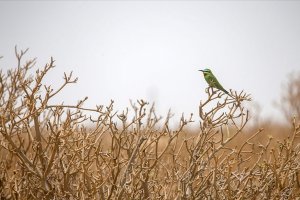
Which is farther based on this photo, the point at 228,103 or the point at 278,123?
the point at 278,123

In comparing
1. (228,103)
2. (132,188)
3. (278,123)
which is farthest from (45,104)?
(278,123)

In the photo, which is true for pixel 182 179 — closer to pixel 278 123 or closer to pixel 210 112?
pixel 210 112

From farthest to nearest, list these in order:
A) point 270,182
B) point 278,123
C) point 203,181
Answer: point 278,123 < point 270,182 < point 203,181

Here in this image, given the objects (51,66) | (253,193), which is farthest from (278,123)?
(51,66)

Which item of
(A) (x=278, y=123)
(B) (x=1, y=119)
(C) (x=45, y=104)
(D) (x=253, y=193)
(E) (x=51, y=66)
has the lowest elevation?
(D) (x=253, y=193)

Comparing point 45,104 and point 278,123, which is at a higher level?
point 278,123

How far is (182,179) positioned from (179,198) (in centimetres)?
24

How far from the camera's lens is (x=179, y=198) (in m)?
2.80

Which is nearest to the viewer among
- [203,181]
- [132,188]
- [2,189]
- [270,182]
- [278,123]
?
[132,188]

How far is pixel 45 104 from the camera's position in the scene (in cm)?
269

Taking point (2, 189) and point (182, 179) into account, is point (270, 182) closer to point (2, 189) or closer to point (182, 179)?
point (182, 179)

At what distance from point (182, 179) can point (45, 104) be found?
163cm

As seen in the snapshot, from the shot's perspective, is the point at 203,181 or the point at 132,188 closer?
the point at 132,188

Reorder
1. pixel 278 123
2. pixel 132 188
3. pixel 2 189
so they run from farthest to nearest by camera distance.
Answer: pixel 278 123 → pixel 2 189 → pixel 132 188
